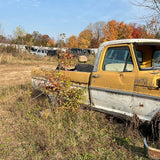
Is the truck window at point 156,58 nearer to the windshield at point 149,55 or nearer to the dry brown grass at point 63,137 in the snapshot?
the windshield at point 149,55

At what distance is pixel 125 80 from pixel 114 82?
0.77 feet

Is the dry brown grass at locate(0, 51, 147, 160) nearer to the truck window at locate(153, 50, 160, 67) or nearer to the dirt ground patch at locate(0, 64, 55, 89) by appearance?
the truck window at locate(153, 50, 160, 67)

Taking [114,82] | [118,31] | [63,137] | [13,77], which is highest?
[118,31]

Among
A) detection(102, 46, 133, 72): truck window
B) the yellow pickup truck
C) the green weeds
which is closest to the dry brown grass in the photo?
the green weeds

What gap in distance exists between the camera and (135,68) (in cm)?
291

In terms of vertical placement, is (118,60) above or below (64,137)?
above

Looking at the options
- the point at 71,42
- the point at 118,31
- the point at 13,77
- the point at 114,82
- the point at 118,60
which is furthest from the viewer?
the point at 118,31

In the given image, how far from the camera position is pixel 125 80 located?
117 inches

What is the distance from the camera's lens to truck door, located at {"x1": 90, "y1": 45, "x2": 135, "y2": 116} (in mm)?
2965

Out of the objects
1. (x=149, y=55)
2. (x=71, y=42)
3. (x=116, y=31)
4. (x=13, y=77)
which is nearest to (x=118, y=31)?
(x=116, y=31)

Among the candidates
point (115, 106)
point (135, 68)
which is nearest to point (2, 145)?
point (115, 106)

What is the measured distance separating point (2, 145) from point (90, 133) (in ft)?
5.63

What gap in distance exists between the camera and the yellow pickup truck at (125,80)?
268 centimetres

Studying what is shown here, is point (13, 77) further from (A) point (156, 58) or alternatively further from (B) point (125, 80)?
(A) point (156, 58)
